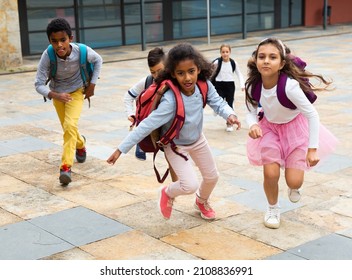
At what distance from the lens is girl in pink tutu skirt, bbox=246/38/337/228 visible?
200 inches

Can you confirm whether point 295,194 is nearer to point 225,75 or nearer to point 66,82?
point 66,82

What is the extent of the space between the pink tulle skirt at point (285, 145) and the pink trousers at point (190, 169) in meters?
0.37

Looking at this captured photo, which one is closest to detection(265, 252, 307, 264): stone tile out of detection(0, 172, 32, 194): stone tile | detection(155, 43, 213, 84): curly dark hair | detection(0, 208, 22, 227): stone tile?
detection(155, 43, 213, 84): curly dark hair

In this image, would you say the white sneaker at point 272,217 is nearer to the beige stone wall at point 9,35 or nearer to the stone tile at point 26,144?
the stone tile at point 26,144

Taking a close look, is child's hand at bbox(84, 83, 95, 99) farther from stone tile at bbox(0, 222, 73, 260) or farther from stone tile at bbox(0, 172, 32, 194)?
stone tile at bbox(0, 222, 73, 260)

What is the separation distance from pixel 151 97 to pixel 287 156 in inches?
46.8

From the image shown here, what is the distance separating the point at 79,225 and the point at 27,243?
1.75ft

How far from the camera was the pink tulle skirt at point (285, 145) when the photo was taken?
529 centimetres

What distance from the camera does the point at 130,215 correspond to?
5836 mm

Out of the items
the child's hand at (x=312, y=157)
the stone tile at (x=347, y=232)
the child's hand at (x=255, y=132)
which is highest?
the child's hand at (x=255, y=132)

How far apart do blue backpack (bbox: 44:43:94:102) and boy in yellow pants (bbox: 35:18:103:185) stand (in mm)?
22

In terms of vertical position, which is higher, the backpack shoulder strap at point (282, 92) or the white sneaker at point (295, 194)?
the backpack shoulder strap at point (282, 92)

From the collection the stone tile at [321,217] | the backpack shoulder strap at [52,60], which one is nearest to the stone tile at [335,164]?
the stone tile at [321,217]

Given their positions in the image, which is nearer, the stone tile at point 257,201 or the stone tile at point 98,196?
the stone tile at point 257,201
